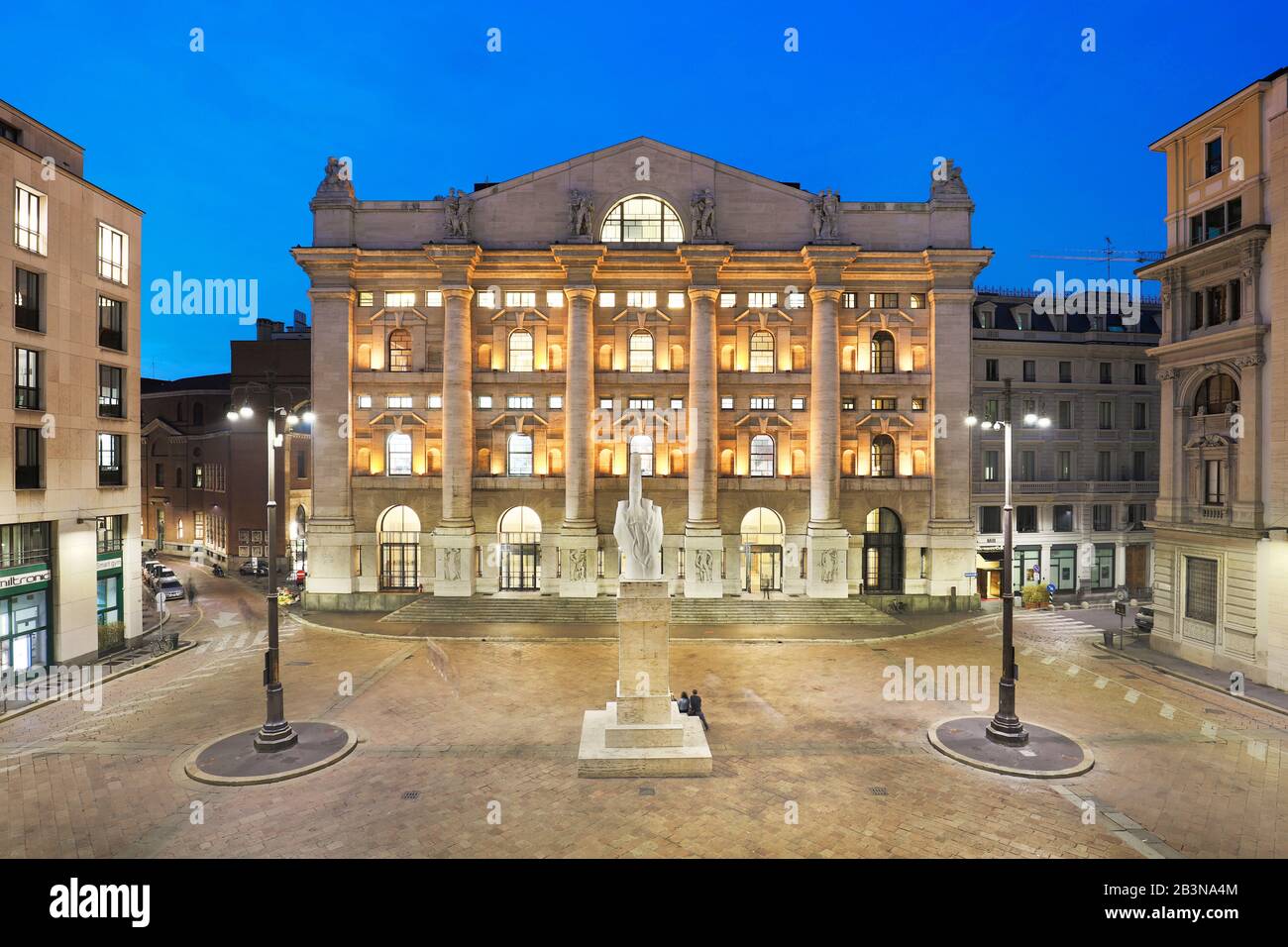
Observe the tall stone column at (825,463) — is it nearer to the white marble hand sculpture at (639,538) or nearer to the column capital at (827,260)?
the column capital at (827,260)

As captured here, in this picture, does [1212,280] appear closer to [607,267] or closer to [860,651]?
[860,651]

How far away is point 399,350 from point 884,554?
101 ft

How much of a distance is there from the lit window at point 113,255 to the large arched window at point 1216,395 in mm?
44820

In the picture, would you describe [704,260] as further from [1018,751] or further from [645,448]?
[1018,751]

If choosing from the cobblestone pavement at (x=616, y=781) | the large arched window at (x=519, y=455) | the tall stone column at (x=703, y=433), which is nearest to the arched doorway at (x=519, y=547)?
the large arched window at (x=519, y=455)

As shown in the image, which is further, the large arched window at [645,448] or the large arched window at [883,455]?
the large arched window at [883,455]

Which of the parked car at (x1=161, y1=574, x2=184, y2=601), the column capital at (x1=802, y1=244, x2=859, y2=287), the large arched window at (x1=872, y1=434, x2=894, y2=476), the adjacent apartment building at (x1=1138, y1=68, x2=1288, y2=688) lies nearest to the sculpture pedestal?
the adjacent apartment building at (x1=1138, y1=68, x2=1288, y2=688)

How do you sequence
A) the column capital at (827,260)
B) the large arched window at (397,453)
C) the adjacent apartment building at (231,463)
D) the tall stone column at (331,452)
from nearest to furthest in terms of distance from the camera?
the column capital at (827,260), the tall stone column at (331,452), the large arched window at (397,453), the adjacent apartment building at (231,463)

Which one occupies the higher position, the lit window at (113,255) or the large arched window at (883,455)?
the lit window at (113,255)

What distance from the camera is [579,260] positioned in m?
35.2

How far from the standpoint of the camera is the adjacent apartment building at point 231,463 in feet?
162

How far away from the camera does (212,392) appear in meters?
58.0

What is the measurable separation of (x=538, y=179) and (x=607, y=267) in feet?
21.5

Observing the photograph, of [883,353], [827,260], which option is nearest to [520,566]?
[827,260]
